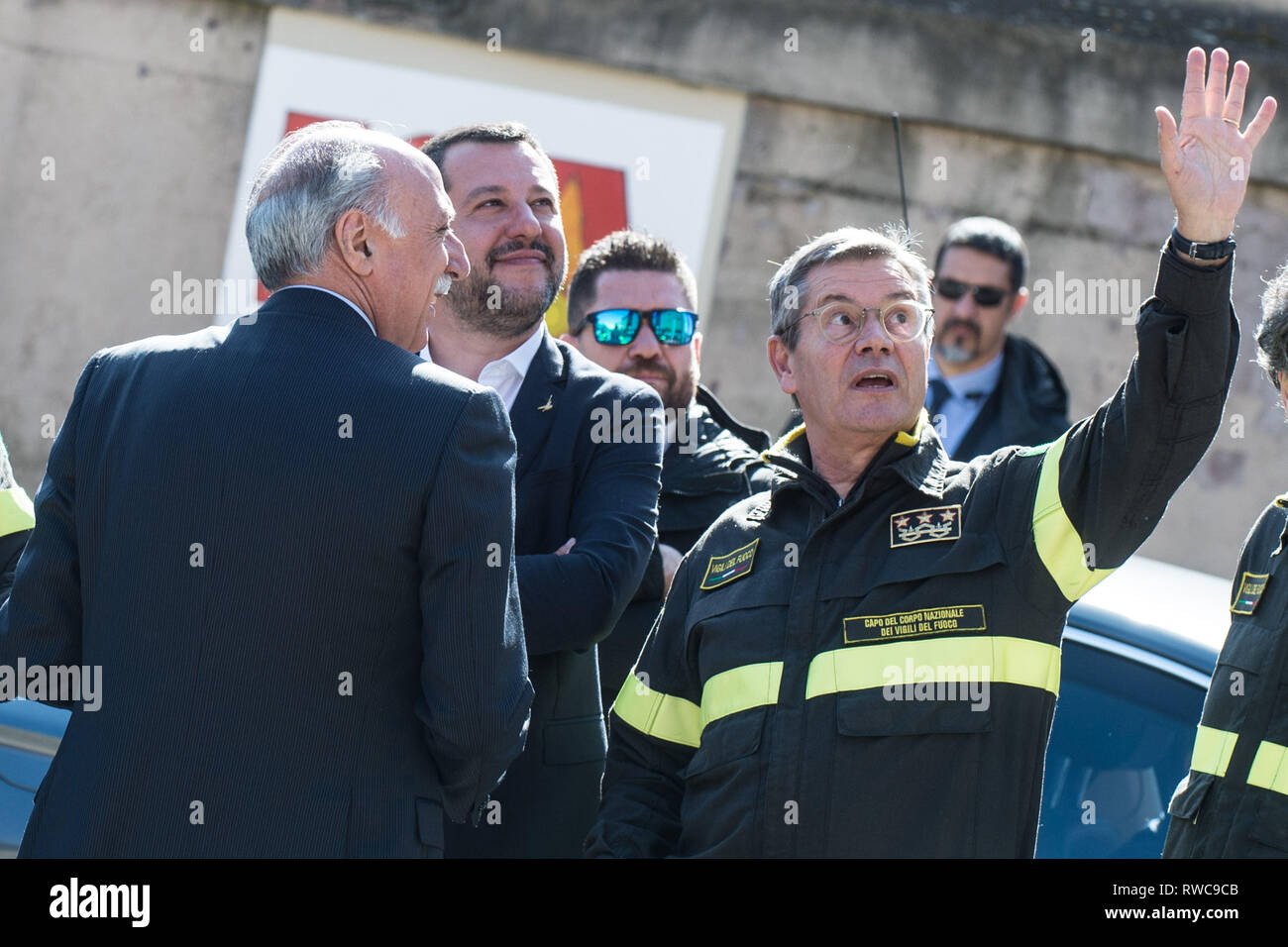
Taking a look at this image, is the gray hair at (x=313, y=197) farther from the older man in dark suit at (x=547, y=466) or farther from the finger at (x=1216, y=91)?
the finger at (x=1216, y=91)

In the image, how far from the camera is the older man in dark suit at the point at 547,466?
281cm

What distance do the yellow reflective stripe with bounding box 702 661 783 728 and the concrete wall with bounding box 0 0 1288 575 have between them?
16.4ft

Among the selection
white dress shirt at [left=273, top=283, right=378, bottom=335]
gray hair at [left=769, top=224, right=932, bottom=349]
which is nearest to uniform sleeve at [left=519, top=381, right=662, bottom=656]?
gray hair at [left=769, top=224, right=932, bottom=349]

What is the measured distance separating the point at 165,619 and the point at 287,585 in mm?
186

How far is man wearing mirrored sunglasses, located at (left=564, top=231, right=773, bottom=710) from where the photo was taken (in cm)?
343

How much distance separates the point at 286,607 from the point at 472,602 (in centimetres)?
26

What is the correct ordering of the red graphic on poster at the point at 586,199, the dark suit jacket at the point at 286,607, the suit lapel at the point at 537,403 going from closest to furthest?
the dark suit jacket at the point at 286,607 → the suit lapel at the point at 537,403 → the red graphic on poster at the point at 586,199

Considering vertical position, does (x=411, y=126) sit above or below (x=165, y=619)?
above

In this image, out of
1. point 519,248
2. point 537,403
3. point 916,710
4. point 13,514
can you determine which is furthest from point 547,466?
point 13,514

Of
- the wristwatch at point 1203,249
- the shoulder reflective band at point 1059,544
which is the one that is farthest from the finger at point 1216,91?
the shoulder reflective band at point 1059,544

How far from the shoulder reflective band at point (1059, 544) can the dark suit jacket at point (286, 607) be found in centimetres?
89

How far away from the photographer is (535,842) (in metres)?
2.86
